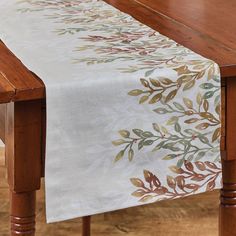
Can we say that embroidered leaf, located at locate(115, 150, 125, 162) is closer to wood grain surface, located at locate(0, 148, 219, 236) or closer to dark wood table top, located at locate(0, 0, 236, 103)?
dark wood table top, located at locate(0, 0, 236, 103)

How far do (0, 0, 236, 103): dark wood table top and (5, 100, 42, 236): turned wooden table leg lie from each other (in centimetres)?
5

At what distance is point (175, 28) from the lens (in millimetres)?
1471

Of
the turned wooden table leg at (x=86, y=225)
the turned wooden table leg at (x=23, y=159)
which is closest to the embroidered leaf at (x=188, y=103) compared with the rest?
the turned wooden table leg at (x=23, y=159)

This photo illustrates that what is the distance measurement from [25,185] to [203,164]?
0.32 m

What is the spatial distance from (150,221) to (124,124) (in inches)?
38.0

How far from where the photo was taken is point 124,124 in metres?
1.17

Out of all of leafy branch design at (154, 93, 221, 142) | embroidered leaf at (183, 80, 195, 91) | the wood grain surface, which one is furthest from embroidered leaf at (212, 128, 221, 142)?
the wood grain surface

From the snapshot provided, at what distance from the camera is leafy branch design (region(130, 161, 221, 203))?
4.00 feet

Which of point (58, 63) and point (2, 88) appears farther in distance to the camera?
point (58, 63)

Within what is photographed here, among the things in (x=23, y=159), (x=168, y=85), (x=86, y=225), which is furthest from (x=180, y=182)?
(x=86, y=225)

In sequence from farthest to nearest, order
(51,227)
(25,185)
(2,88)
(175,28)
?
(51,227) → (175,28) → (25,185) → (2,88)

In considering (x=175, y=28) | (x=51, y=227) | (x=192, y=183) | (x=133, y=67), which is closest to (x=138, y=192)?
(x=192, y=183)

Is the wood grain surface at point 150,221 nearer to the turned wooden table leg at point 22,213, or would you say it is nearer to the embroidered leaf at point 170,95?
the turned wooden table leg at point 22,213

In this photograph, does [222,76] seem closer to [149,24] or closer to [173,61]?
[173,61]
